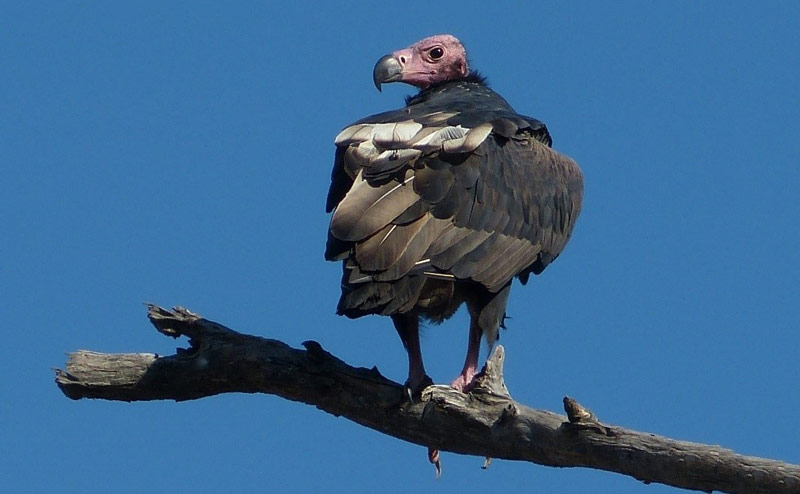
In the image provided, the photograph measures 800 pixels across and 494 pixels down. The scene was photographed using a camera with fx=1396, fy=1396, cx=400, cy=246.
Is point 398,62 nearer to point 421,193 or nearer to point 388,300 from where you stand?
point 421,193

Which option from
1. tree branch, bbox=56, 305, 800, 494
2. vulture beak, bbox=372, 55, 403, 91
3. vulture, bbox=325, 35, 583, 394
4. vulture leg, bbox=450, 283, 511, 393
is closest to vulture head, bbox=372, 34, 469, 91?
vulture beak, bbox=372, 55, 403, 91

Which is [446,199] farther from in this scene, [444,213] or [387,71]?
[387,71]

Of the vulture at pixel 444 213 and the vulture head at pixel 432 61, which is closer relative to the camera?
the vulture at pixel 444 213

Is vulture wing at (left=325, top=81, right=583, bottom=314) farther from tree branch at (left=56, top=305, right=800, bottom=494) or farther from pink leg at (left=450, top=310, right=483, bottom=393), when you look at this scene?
tree branch at (left=56, top=305, right=800, bottom=494)

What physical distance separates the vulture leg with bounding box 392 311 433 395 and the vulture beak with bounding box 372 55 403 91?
273cm

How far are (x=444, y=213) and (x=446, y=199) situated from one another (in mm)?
99

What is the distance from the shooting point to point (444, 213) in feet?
30.1

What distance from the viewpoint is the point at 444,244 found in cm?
905

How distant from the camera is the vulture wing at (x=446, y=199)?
8688 mm

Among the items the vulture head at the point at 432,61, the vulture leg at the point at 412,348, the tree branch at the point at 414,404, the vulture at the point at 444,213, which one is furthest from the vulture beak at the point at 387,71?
the tree branch at the point at 414,404

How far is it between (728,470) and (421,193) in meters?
2.80

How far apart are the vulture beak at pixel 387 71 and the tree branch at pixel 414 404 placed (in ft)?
10.5

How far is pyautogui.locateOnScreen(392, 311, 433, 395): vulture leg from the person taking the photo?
360 inches

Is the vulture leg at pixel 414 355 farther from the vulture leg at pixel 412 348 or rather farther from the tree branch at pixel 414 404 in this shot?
the tree branch at pixel 414 404
